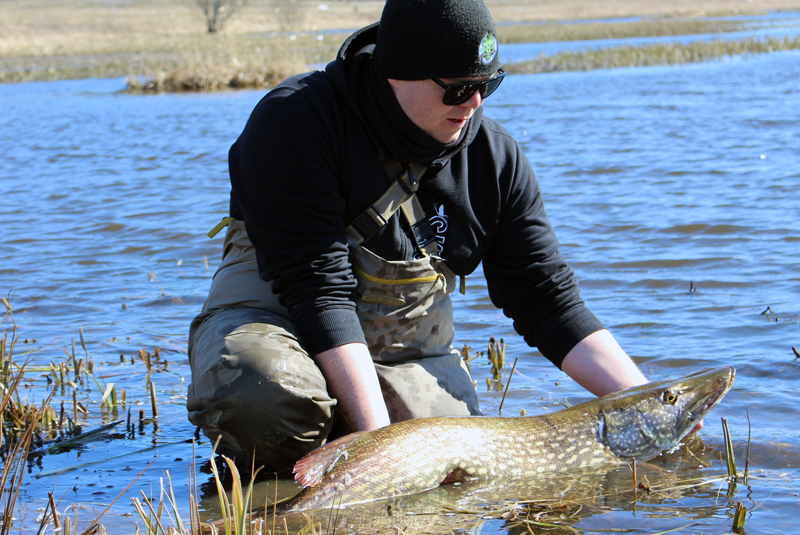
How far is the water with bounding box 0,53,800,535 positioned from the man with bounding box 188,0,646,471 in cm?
58

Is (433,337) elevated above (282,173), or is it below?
below

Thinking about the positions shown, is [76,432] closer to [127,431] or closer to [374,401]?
[127,431]

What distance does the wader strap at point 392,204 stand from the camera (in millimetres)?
3305

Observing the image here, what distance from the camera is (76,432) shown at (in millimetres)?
3754

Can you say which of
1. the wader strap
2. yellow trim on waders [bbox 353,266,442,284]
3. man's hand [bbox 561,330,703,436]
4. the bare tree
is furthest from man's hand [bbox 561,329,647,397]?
the bare tree

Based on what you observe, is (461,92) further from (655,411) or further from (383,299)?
(655,411)

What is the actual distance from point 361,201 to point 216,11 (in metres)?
67.0

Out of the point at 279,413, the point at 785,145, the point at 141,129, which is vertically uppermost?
the point at 785,145

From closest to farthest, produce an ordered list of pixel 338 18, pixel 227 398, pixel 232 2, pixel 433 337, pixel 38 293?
→ pixel 227 398 → pixel 433 337 → pixel 38 293 → pixel 232 2 → pixel 338 18

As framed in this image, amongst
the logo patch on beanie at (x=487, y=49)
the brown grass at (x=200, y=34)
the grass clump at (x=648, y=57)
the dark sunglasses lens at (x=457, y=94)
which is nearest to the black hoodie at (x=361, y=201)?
the dark sunglasses lens at (x=457, y=94)

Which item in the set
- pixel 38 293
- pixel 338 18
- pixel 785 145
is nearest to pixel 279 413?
pixel 38 293

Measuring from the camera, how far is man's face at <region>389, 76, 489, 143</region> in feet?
10.2

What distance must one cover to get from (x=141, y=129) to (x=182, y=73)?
1091 centimetres

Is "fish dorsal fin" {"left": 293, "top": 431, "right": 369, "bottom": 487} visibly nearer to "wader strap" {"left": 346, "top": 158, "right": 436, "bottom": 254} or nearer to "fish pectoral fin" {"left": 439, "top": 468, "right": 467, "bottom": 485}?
"fish pectoral fin" {"left": 439, "top": 468, "right": 467, "bottom": 485}
